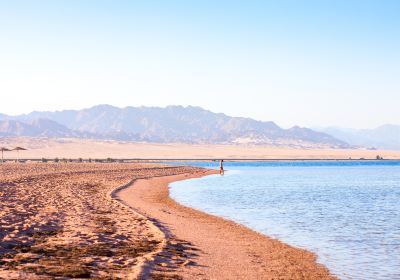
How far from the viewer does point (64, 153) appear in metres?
186

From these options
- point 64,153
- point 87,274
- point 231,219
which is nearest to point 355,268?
point 87,274

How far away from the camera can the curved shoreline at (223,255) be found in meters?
11.7

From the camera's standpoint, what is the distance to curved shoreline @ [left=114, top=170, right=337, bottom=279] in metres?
11.7

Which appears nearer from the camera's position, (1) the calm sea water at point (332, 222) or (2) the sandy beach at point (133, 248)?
(2) the sandy beach at point (133, 248)

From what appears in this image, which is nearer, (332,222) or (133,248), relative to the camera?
(133,248)

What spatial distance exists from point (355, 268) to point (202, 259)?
3.75 meters

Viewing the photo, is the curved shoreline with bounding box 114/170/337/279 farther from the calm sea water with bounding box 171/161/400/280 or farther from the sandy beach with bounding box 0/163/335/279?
the calm sea water with bounding box 171/161/400/280

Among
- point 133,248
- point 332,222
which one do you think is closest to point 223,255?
point 133,248

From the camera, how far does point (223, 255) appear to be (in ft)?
45.5

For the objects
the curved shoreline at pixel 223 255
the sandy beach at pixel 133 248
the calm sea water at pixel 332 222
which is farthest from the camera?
the calm sea water at pixel 332 222

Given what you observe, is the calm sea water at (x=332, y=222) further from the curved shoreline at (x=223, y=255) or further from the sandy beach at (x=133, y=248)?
the sandy beach at (x=133, y=248)

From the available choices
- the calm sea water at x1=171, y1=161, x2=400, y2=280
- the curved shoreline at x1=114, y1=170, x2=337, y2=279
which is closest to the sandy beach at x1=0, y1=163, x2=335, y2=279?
the curved shoreline at x1=114, y1=170, x2=337, y2=279

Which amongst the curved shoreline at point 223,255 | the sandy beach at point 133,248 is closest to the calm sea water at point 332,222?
the curved shoreline at point 223,255

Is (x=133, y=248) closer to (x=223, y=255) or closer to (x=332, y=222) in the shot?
(x=223, y=255)
